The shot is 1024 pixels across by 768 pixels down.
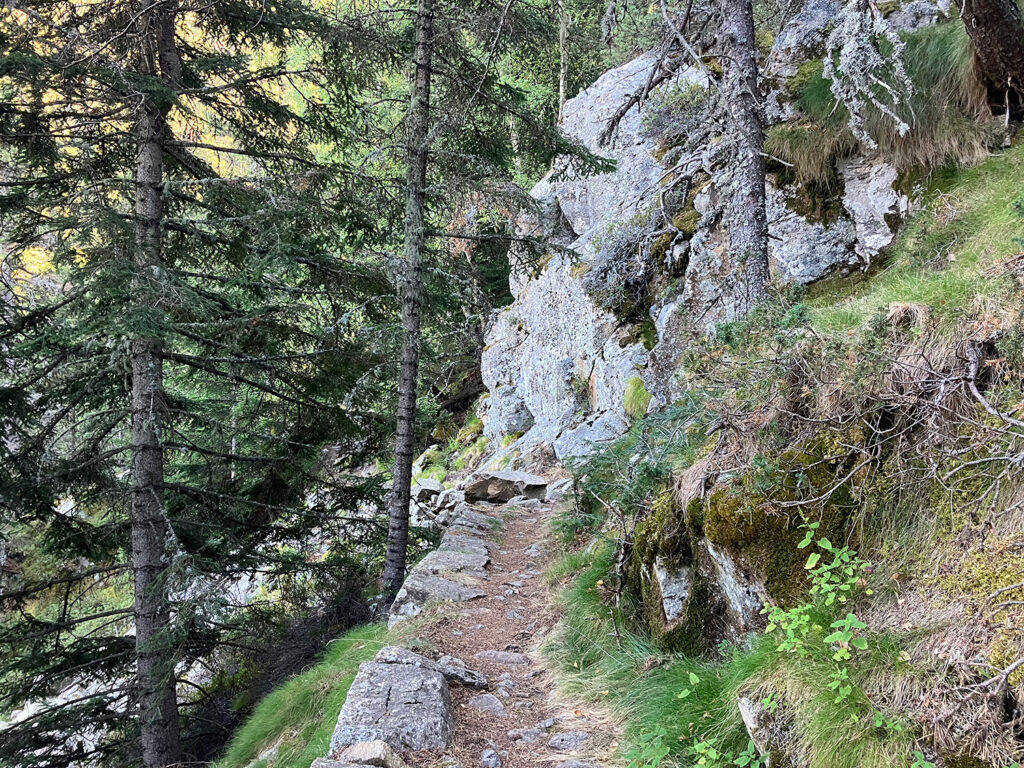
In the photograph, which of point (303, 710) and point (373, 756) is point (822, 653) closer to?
point (373, 756)

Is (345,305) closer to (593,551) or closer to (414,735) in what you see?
(593,551)

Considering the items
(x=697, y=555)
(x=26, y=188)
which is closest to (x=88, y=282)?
(x=26, y=188)

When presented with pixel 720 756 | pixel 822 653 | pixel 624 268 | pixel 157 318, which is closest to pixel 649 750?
pixel 720 756

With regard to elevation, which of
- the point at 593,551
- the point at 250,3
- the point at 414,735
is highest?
the point at 250,3

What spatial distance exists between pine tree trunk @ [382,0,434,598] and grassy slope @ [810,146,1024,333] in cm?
504

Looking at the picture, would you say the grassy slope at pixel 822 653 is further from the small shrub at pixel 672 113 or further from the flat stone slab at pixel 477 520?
the small shrub at pixel 672 113

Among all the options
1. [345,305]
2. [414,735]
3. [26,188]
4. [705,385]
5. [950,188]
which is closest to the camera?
[414,735]

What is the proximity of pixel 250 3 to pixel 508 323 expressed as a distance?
9.83m

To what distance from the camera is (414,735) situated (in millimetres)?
3609

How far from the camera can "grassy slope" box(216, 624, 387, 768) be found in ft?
15.9

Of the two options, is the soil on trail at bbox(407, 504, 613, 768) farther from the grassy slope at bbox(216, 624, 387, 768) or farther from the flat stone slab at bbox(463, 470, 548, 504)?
the flat stone slab at bbox(463, 470, 548, 504)

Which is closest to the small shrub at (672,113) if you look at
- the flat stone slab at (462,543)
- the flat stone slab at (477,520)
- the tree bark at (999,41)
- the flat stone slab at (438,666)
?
the tree bark at (999,41)

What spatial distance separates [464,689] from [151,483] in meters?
4.95

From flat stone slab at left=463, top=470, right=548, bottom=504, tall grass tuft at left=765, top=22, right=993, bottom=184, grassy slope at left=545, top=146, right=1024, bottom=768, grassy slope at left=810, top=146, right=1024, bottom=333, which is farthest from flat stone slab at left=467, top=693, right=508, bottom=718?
flat stone slab at left=463, top=470, right=548, bottom=504
